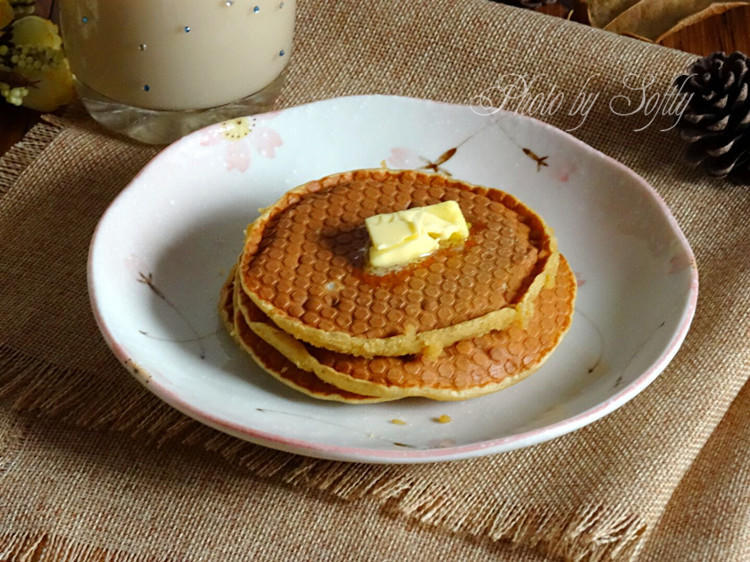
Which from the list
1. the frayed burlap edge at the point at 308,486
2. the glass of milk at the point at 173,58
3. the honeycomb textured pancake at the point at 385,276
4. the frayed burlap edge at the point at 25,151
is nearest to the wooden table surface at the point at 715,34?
the frayed burlap edge at the point at 25,151

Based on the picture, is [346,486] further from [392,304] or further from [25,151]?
[25,151]

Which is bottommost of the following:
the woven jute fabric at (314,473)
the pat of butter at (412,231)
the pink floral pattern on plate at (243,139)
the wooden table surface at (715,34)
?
the woven jute fabric at (314,473)

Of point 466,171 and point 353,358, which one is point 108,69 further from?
point 353,358

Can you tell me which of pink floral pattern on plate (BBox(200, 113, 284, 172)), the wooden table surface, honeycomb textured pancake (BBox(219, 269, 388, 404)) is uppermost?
the wooden table surface

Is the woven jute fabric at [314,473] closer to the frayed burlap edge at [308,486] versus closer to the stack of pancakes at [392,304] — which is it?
the frayed burlap edge at [308,486]

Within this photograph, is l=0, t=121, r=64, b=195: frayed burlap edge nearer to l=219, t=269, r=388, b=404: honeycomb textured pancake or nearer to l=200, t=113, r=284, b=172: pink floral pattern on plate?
l=200, t=113, r=284, b=172: pink floral pattern on plate

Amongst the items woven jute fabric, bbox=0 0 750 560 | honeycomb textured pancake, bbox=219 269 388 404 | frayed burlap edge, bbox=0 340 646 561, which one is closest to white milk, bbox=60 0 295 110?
woven jute fabric, bbox=0 0 750 560

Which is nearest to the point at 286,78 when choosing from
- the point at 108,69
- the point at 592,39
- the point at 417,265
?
the point at 108,69
